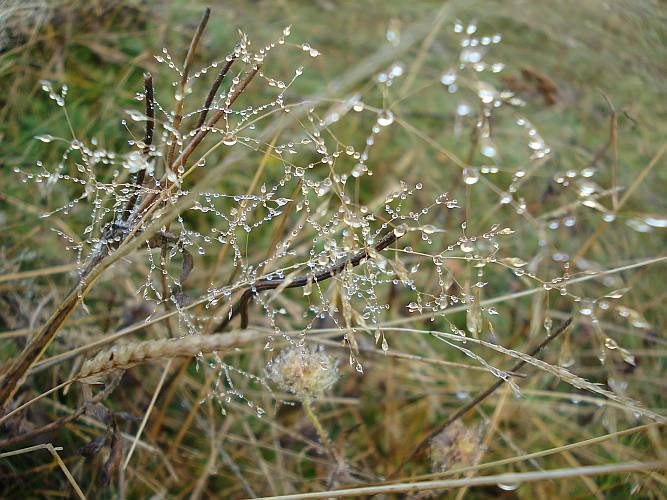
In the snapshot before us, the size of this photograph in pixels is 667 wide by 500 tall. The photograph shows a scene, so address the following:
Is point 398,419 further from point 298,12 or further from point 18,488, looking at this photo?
point 298,12

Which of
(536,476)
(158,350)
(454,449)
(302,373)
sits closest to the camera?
(536,476)

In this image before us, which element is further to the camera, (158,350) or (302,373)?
(302,373)

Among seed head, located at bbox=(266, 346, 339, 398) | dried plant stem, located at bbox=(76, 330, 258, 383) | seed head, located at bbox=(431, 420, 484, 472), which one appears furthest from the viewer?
seed head, located at bbox=(431, 420, 484, 472)

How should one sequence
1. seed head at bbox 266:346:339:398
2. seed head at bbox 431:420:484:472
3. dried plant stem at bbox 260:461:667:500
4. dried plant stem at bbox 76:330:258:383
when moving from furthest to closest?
seed head at bbox 431:420:484:472
seed head at bbox 266:346:339:398
dried plant stem at bbox 76:330:258:383
dried plant stem at bbox 260:461:667:500

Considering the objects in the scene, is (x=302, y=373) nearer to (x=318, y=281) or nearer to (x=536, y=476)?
(x=318, y=281)

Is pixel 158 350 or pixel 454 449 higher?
pixel 158 350

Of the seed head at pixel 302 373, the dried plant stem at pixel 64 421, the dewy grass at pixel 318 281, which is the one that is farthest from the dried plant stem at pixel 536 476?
the dried plant stem at pixel 64 421

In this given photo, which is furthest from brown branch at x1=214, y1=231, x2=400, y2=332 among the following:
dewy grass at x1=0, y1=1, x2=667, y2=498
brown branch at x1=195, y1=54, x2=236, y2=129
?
brown branch at x1=195, y1=54, x2=236, y2=129

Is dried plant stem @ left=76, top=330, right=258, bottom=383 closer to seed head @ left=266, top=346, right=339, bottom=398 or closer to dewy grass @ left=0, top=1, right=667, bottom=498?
dewy grass @ left=0, top=1, right=667, bottom=498

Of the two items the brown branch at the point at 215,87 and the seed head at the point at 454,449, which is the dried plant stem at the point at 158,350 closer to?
the brown branch at the point at 215,87

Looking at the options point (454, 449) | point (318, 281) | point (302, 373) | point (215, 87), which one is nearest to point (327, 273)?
point (318, 281)
